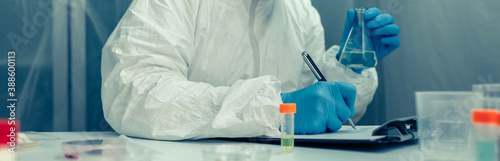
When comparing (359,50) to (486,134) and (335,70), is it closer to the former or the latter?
(335,70)

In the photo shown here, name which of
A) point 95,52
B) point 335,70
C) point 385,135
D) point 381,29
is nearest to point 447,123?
point 385,135

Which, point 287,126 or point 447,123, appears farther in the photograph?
point 287,126

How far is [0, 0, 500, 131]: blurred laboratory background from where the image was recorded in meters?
1.30

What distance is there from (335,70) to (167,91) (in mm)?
760

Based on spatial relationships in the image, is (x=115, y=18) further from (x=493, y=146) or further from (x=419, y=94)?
(x=493, y=146)

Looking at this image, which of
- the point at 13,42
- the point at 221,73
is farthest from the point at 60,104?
the point at 221,73

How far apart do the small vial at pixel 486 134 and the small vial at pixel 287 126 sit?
1.07ft

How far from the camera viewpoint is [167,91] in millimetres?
900

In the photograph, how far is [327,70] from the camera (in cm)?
147

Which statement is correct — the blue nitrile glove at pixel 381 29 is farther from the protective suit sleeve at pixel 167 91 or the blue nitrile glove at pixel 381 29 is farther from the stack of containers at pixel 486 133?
the stack of containers at pixel 486 133

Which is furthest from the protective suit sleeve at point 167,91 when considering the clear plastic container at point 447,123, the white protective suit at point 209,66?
the clear plastic container at point 447,123

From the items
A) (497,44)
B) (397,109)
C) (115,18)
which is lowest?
(397,109)

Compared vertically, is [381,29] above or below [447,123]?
above

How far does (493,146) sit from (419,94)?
14 cm
